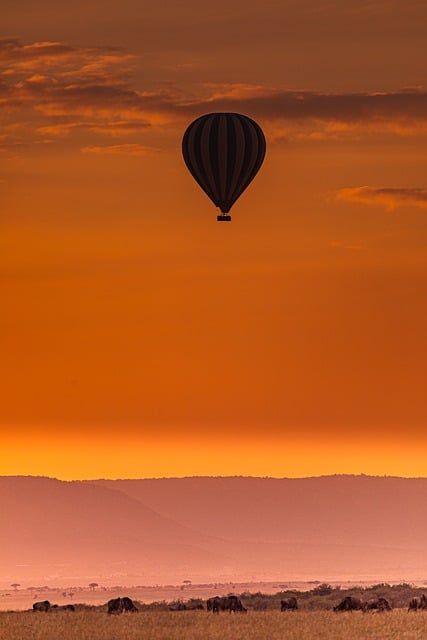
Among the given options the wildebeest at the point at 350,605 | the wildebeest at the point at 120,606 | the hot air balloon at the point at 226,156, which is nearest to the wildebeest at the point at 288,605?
the wildebeest at the point at 350,605

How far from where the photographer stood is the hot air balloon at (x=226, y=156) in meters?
78.2

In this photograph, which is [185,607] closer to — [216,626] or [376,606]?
[376,606]

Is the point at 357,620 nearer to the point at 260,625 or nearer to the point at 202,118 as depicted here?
the point at 260,625

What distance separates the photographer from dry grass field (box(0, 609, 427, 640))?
5962 centimetres

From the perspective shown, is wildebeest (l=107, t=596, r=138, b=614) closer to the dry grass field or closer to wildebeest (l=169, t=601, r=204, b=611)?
the dry grass field

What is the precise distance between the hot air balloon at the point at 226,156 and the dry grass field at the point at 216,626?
61.2 feet

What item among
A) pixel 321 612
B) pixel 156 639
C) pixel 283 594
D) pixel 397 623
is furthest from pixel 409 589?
pixel 156 639

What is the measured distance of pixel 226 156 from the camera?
257 feet

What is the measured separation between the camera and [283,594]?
87125 mm

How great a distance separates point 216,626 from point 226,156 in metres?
23.1

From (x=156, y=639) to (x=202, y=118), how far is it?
2869 cm

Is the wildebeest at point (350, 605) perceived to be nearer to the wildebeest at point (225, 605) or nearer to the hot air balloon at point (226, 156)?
the wildebeest at point (225, 605)

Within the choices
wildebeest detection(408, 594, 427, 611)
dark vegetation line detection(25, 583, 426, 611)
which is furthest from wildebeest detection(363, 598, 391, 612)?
dark vegetation line detection(25, 583, 426, 611)

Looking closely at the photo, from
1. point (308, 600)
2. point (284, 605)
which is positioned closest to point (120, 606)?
point (284, 605)
